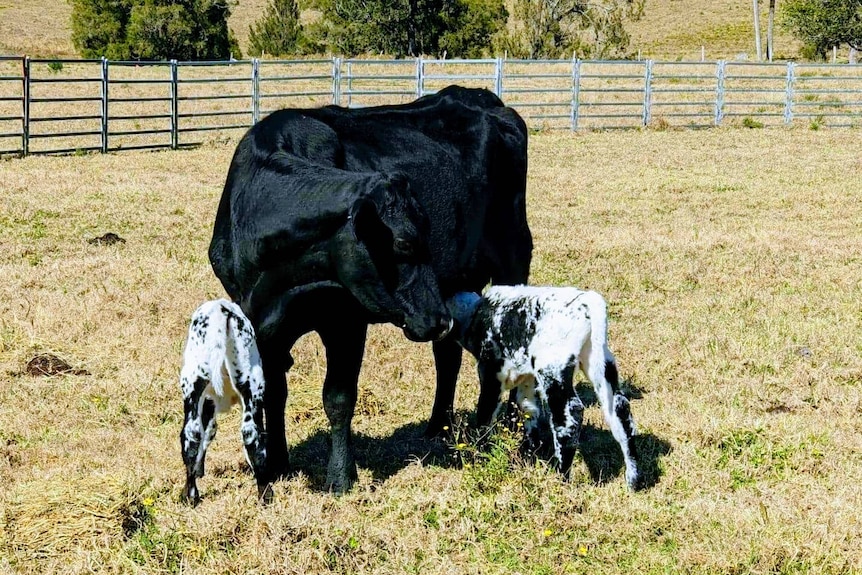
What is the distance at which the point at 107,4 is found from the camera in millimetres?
44969

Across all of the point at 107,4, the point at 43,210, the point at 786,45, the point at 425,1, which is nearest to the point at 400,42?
the point at 425,1

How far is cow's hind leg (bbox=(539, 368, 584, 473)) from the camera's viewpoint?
4871 mm

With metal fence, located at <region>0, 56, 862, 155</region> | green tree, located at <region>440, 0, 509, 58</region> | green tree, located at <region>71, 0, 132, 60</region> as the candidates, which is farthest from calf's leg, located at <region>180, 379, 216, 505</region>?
green tree, located at <region>440, 0, 509, 58</region>

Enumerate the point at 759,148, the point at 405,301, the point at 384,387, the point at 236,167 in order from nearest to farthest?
the point at 405,301 < the point at 236,167 < the point at 384,387 < the point at 759,148

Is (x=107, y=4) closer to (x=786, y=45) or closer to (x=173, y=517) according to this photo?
(x=786, y=45)

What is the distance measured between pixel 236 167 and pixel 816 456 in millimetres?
3145

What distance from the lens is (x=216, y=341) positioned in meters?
4.49

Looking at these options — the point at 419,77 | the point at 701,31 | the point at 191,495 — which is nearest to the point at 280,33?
the point at 701,31

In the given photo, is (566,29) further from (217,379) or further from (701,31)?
(217,379)

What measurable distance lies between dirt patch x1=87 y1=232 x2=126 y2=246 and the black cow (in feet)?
18.1

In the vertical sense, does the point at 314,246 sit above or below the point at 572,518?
above

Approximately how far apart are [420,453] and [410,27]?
42.7m

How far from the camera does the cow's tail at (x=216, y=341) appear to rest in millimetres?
4488

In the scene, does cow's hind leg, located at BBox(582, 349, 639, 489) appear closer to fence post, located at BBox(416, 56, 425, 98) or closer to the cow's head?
the cow's head
